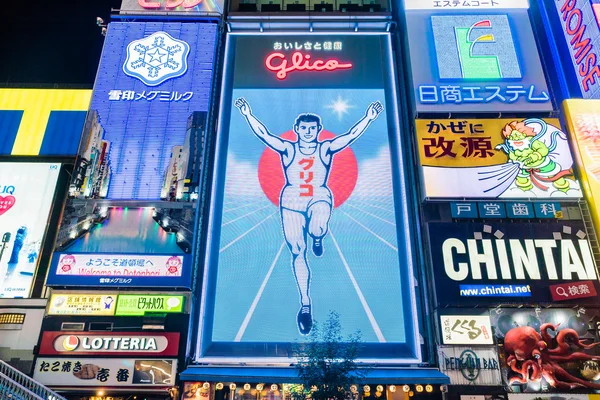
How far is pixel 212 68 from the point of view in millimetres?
24625

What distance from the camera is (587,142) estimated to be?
21.4 metres

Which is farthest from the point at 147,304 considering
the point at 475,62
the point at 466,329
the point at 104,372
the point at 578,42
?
the point at 578,42

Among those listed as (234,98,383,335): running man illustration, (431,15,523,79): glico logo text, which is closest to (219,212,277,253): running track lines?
(234,98,383,335): running man illustration

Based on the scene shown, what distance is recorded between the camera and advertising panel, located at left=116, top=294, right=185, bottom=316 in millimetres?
18672

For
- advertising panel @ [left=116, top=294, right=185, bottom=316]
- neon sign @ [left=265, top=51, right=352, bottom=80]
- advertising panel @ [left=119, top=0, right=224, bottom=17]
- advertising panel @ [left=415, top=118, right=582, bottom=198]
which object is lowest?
advertising panel @ [left=116, top=294, right=185, bottom=316]

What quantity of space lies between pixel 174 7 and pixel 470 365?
23466 mm

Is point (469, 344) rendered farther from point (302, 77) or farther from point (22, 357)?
point (22, 357)

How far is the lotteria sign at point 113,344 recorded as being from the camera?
58.6ft

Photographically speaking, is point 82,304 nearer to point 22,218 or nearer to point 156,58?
point 22,218

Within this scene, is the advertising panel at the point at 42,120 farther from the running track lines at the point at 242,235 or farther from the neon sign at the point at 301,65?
the neon sign at the point at 301,65

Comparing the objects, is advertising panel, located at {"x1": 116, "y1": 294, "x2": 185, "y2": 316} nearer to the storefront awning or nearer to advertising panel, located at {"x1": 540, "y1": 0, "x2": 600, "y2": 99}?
the storefront awning

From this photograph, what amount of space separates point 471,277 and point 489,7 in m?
15.7

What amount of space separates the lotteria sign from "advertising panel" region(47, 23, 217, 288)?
1930 millimetres

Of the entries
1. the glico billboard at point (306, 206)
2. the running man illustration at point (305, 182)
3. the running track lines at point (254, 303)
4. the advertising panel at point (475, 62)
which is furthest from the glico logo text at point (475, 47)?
the running track lines at point (254, 303)
